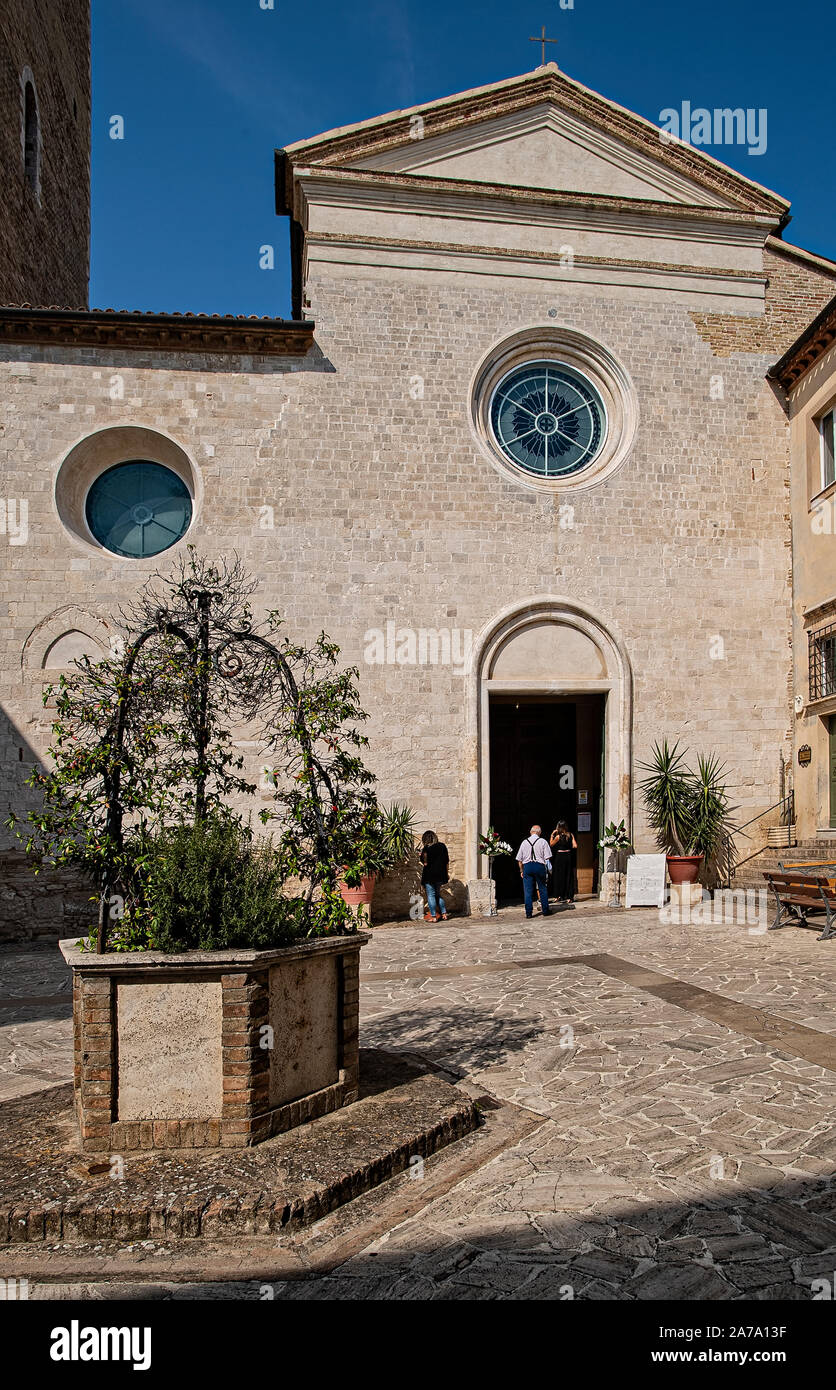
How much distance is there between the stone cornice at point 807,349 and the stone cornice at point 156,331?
25.8 ft

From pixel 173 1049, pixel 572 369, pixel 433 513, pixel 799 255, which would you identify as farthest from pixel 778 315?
pixel 173 1049

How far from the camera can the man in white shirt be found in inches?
572

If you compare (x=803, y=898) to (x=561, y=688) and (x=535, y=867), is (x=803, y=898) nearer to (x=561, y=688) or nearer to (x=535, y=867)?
(x=535, y=867)

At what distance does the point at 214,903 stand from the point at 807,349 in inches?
559

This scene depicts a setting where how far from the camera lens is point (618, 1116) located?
548 cm

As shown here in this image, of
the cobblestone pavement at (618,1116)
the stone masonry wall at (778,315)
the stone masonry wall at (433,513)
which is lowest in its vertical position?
the cobblestone pavement at (618,1116)

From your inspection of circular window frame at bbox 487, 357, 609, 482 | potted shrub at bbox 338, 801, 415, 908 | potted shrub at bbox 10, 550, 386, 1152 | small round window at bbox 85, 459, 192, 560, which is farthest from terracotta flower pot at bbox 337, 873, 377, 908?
potted shrub at bbox 10, 550, 386, 1152

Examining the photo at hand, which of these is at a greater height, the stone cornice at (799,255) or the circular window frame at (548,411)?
the stone cornice at (799,255)

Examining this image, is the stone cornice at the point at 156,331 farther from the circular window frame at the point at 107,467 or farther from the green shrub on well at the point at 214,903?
the green shrub on well at the point at 214,903

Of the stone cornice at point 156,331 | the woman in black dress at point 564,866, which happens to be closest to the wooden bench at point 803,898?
the woman in black dress at point 564,866

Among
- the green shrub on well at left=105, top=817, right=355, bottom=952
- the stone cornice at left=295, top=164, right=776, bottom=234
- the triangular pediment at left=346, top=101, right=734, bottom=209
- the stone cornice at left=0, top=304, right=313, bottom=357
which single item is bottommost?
the green shrub on well at left=105, top=817, right=355, bottom=952

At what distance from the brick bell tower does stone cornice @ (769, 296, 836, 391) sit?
13259 millimetres

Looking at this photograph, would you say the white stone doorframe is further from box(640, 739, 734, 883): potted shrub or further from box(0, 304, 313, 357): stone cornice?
box(0, 304, 313, 357): stone cornice

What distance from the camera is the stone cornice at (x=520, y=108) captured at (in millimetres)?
15367
